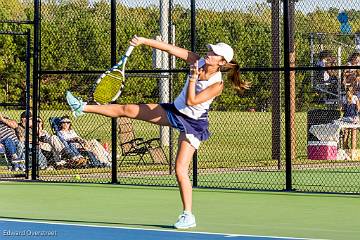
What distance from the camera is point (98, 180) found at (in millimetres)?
19484

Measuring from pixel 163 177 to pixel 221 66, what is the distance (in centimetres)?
721

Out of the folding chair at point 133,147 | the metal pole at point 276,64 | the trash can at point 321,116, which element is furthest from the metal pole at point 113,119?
the trash can at point 321,116

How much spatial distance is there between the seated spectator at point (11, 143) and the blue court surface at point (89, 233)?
802 cm

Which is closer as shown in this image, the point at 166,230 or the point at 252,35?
the point at 166,230

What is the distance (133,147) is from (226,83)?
390 cm

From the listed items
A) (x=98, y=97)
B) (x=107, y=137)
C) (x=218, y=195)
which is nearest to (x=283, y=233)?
(x=98, y=97)

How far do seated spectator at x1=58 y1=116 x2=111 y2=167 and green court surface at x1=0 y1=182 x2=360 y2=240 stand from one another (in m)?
3.06

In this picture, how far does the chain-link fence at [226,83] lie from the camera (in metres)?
19.2

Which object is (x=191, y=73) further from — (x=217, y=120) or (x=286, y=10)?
(x=217, y=120)

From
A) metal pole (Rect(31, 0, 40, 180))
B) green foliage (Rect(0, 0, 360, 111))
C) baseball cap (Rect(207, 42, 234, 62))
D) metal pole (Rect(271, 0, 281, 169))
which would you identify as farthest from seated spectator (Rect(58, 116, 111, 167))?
baseball cap (Rect(207, 42, 234, 62))

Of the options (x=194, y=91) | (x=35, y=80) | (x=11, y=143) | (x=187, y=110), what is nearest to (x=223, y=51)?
(x=194, y=91)

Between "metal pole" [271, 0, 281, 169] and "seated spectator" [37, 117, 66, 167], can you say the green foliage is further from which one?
"seated spectator" [37, 117, 66, 167]

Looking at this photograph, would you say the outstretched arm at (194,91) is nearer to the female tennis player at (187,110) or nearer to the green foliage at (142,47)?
the female tennis player at (187,110)

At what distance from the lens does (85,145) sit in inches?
846
